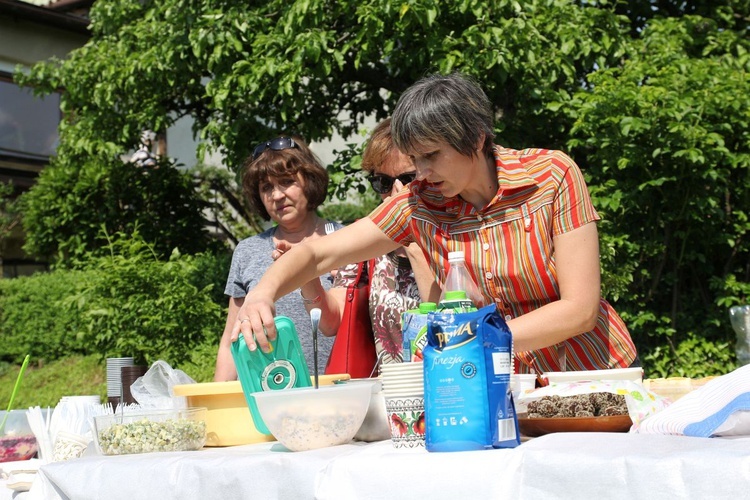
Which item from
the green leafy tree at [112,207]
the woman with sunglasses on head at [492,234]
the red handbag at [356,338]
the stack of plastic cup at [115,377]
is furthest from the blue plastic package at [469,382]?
the green leafy tree at [112,207]

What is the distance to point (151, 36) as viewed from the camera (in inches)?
284

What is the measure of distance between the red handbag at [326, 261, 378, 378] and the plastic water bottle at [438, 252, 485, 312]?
0.93 meters

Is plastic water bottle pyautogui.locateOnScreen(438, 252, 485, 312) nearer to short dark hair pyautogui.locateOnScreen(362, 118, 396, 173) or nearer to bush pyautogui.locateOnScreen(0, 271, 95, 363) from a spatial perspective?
short dark hair pyautogui.locateOnScreen(362, 118, 396, 173)

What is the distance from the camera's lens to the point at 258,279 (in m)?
3.24

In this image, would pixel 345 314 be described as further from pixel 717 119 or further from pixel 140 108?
pixel 140 108

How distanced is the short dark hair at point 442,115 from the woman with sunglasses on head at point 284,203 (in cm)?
137

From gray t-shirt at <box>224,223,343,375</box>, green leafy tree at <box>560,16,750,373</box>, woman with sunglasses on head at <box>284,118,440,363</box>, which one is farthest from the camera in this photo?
green leafy tree at <box>560,16,750,373</box>

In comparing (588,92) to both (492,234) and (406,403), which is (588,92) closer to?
(492,234)

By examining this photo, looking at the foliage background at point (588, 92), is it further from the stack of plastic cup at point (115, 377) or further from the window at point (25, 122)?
the window at point (25, 122)

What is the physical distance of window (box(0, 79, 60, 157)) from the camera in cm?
1528

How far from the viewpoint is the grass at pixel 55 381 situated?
8492 mm

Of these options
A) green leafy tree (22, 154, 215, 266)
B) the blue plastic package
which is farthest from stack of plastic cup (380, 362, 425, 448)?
green leafy tree (22, 154, 215, 266)

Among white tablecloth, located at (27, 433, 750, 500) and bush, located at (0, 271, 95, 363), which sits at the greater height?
bush, located at (0, 271, 95, 363)

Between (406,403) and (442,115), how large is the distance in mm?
629
